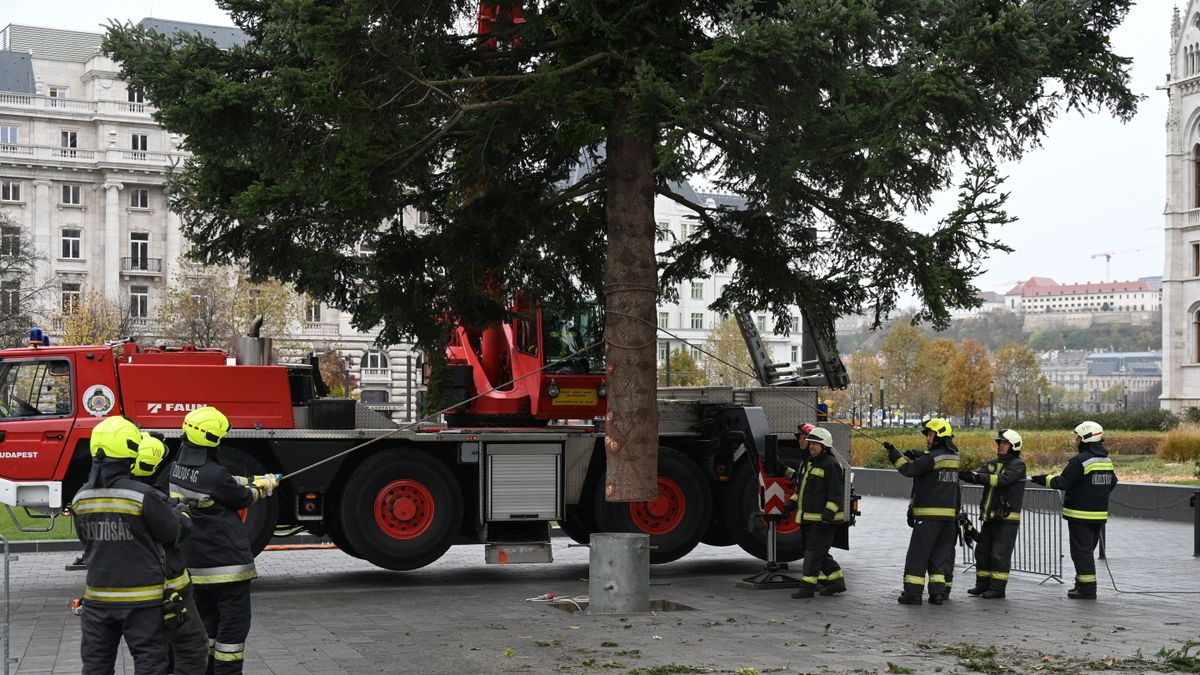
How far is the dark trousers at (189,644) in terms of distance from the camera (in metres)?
7.87

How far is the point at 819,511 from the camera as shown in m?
14.4

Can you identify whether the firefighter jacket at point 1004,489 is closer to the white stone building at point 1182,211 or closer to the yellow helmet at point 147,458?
the yellow helmet at point 147,458

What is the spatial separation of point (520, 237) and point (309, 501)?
3.69 m

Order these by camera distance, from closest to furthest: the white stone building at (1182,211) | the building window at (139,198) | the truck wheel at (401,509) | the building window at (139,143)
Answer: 1. the truck wheel at (401,509)
2. the white stone building at (1182,211)
3. the building window at (139,143)
4. the building window at (139,198)

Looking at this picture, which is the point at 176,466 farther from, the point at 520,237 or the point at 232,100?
the point at 520,237

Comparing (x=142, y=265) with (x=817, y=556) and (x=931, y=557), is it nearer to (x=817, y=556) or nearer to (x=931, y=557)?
(x=817, y=556)

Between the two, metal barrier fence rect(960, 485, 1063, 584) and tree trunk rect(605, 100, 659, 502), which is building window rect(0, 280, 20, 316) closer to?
tree trunk rect(605, 100, 659, 502)

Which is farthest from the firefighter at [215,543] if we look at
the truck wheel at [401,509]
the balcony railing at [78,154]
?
the balcony railing at [78,154]

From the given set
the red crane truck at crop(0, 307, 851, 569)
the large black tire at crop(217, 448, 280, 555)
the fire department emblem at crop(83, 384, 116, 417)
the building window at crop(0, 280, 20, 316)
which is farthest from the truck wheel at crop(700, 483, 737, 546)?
the building window at crop(0, 280, 20, 316)

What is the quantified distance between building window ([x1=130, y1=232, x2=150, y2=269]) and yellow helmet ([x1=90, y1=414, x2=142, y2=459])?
73.5m

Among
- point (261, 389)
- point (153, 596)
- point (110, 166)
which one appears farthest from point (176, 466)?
point (110, 166)

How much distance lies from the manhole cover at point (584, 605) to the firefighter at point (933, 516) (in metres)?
2.28

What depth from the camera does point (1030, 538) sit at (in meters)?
16.7

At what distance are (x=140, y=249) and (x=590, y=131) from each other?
2760 inches
